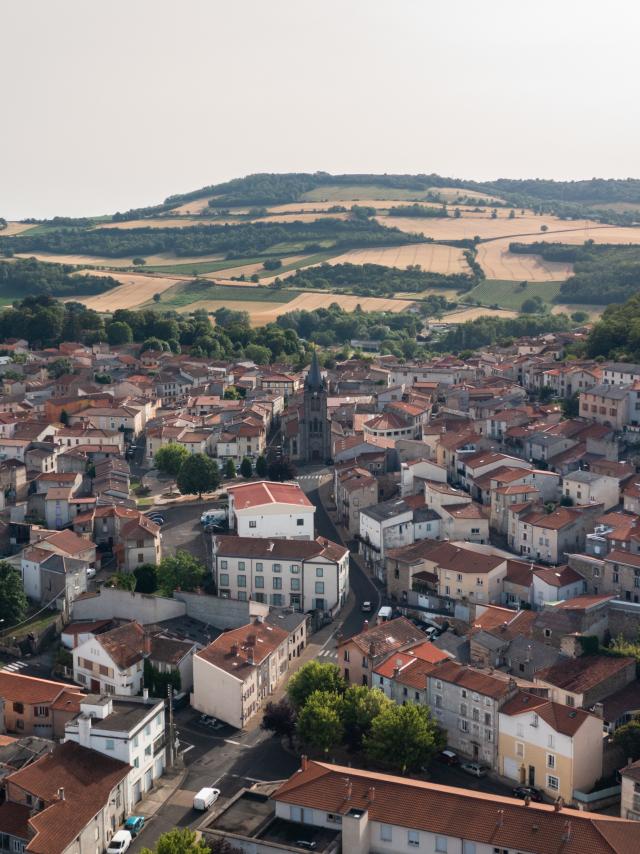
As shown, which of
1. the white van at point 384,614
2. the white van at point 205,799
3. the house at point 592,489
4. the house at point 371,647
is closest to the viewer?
the white van at point 205,799

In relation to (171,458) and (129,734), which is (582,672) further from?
(171,458)

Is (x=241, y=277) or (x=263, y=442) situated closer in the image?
(x=263, y=442)

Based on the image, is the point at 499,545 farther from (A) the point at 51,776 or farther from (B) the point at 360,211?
(B) the point at 360,211

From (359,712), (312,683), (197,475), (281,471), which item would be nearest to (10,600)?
(312,683)

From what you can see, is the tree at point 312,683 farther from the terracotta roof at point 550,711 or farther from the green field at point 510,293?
the green field at point 510,293

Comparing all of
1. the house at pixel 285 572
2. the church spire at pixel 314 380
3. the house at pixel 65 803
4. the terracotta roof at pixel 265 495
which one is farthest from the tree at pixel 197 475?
the house at pixel 65 803

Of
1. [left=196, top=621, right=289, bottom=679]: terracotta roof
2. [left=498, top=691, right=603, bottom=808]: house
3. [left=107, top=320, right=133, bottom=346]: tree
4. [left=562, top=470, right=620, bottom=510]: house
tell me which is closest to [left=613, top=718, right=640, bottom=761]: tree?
[left=498, top=691, right=603, bottom=808]: house

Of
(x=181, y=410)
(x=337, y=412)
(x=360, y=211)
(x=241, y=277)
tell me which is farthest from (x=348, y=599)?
(x=360, y=211)
